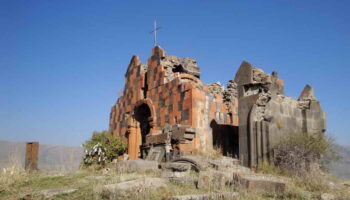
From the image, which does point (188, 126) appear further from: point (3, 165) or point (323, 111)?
point (3, 165)

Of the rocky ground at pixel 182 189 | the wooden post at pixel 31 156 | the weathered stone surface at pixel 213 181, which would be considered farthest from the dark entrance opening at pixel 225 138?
the wooden post at pixel 31 156

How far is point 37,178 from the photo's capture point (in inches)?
332

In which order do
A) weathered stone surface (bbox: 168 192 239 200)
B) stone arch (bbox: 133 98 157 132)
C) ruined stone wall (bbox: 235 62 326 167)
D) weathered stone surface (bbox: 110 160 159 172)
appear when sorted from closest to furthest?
1. weathered stone surface (bbox: 168 192 239 200)
2. weathered stone surface (bbox: 110 160 159 172)
3. ruined stone wall (bbox: 235 62 326 167)
4. stone arch (bbox: 133 98 157 132)

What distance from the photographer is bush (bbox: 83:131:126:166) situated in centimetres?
1414

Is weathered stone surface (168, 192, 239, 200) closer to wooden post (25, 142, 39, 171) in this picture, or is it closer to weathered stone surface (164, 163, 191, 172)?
weathered stone surface (164, 163, 191, 172)

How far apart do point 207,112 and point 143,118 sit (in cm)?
499

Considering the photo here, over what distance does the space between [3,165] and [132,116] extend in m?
7.39

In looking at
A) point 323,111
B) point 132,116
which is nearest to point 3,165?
point 132,116

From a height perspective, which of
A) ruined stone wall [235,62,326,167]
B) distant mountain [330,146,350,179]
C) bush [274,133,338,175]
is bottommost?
distant mountain [330,146,350,179]

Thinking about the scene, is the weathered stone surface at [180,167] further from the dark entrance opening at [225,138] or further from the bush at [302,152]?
the dark entrance opening at [225,138]

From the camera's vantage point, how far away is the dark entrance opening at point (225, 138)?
12061 mm

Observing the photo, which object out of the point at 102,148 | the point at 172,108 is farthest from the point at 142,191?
the point at 102,148

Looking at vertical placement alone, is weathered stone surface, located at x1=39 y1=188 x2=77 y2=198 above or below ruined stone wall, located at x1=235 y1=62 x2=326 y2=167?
below

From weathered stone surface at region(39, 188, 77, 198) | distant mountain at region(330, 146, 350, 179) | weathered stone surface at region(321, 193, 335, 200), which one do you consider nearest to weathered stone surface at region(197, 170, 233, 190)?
weathered stone surface at region(321, 193, 335, 200)
